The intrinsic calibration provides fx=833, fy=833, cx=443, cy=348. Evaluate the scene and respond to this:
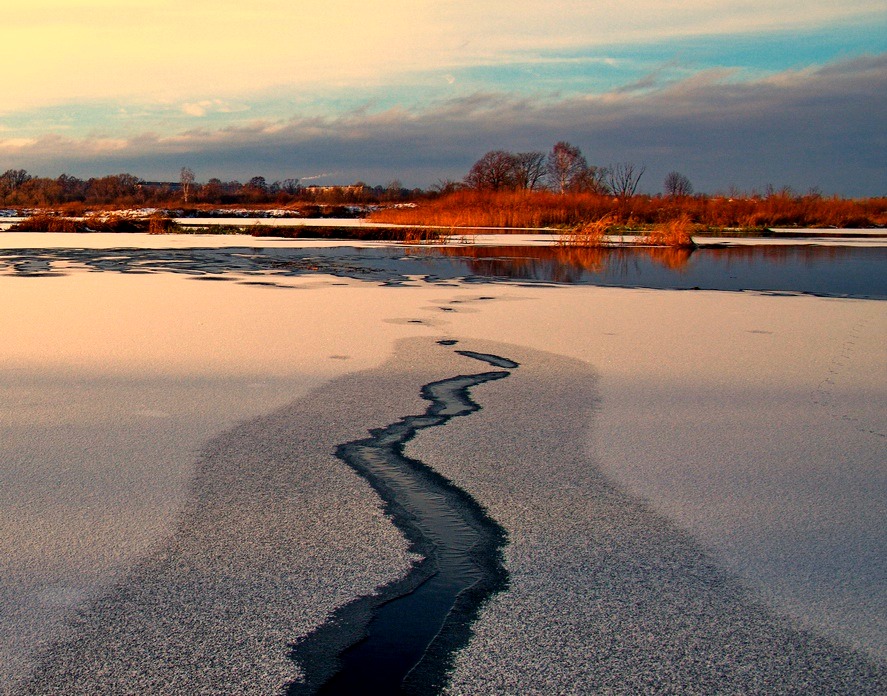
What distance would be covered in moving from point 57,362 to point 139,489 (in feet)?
7.33

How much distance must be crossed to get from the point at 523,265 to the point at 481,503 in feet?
32.6

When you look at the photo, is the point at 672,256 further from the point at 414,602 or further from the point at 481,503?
the point at 414,602

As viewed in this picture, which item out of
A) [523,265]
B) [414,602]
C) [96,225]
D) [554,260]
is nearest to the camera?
[414,602]

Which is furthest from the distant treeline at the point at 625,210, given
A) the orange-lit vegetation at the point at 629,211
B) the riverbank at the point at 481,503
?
the riverbank at the point at 481,503

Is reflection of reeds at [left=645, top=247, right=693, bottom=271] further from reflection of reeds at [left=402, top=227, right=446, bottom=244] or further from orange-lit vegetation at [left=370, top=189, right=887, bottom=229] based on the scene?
orange-lit vegetation at [left=370, top=189, right=887, bottom=229]

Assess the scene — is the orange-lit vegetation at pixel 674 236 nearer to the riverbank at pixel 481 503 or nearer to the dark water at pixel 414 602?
the riverbank at pixel 481 503

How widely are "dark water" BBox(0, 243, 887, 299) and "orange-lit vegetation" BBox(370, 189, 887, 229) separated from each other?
7931mm

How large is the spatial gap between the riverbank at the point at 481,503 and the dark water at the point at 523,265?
4692 mm

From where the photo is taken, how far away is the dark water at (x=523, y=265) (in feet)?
32.6

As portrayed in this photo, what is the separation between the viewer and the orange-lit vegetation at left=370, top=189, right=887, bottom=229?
24.3m

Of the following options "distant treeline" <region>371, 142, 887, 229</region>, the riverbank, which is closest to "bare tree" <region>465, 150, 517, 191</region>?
"distant treeline" <region>371, 142, 887, 229</region>

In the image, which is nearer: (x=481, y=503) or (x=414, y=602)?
(x=414, y=602)

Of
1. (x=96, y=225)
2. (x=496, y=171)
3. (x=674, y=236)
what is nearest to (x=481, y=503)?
(x=674, y=236)

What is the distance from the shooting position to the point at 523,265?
482 inches
